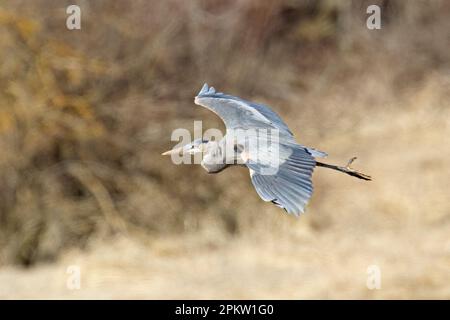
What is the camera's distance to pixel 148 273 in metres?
8.68

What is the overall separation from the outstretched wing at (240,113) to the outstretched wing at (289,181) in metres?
0.16

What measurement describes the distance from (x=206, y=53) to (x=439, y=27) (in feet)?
9.73

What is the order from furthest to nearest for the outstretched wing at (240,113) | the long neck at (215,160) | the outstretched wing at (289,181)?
the outstretched wing at (240,113)
the long neck at (215,160)
the outstretched wing at (289,181)

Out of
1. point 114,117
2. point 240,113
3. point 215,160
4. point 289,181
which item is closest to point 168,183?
point 114,117

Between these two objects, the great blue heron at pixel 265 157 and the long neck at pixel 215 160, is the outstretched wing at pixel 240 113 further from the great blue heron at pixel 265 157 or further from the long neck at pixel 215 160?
the long neck at pixel 215 160

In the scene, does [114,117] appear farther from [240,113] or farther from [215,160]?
[215,160]

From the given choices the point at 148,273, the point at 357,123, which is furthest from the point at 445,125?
the point at 148,273

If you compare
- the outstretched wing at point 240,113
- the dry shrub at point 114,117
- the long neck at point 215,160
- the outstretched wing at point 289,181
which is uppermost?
the dry shrub at point 114,117

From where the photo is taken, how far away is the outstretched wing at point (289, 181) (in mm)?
3262

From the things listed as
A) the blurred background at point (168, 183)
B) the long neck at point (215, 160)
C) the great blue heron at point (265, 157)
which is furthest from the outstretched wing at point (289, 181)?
the blurred background at point (168, 183)

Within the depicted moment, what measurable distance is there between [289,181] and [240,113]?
1.37ft

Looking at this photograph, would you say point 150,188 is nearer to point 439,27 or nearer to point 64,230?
point 64,230

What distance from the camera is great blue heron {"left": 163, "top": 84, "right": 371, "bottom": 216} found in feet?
10.8

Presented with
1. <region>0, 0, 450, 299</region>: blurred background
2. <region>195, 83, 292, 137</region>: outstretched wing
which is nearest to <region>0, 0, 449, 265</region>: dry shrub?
<region>0, 0, 450, 299</region>: blurred background
